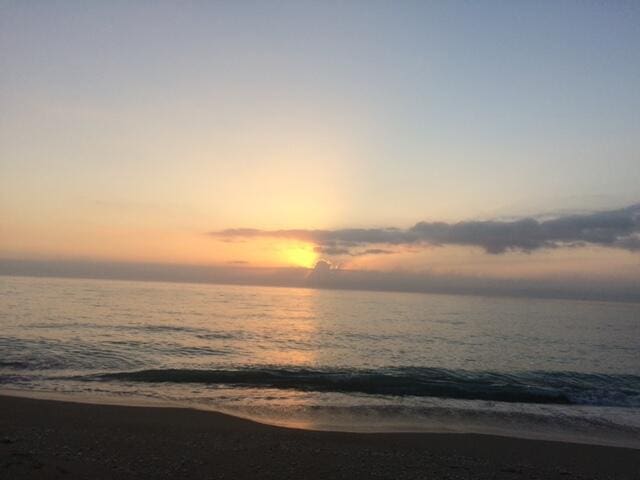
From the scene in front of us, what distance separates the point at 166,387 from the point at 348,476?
474 inches

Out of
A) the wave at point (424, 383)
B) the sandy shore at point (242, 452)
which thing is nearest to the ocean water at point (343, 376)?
the wave at point (424, 383)

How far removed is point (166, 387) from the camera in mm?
19266

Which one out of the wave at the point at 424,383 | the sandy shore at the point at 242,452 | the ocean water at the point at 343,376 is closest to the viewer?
the sandy shore at the point at 242,452

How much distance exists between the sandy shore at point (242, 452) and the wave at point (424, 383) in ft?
23.2

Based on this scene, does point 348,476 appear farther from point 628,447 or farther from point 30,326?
point 30,326

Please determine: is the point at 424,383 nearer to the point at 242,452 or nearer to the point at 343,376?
the point at 343,376

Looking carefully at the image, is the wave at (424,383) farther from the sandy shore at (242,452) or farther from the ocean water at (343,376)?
the sandy shore at (242,452)

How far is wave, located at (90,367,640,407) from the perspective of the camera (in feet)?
67.2

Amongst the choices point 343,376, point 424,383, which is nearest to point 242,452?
point 343,376

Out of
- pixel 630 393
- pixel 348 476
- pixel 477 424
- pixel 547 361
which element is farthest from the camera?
pixel 547 361

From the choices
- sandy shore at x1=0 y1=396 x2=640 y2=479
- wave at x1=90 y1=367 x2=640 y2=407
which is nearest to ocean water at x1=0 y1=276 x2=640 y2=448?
wave at x1=90 y1=367 x2=640 y2=407

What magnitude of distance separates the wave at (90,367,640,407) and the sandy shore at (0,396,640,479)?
7068 mm

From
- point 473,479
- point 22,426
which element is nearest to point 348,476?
point 473,479

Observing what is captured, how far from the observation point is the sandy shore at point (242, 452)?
31.4 feet
